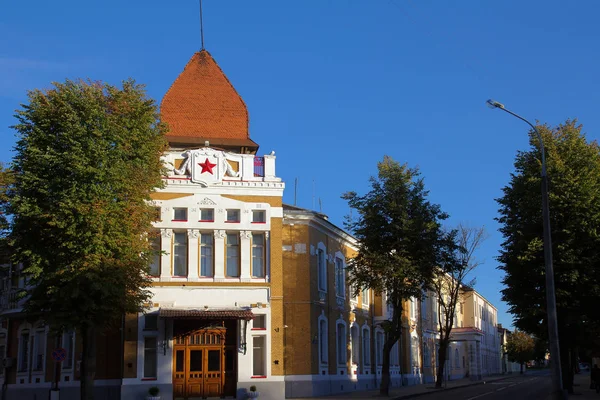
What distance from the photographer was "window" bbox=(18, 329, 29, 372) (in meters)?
35.8

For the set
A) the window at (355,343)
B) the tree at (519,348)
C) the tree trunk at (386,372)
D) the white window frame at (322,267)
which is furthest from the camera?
the tree at (519,348)

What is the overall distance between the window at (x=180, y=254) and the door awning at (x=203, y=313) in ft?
6.55

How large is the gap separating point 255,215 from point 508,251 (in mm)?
12762

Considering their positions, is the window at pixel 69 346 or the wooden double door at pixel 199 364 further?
the window at pixel 69 346

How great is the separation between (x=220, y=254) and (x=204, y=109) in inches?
359

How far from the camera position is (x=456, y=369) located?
7600 centimetres

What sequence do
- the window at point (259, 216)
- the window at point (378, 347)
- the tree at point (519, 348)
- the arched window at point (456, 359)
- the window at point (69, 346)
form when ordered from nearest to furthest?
1. the window at point (69, 346)
2. the window at point (259, 216)
3. the window at point (378, 347)
4. the arched window at point (456, 359)
5. the tree at point (519, 348)

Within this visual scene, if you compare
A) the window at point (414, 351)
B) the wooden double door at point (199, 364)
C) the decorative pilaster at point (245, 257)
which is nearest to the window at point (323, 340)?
the decorative pilaster at point (245, 257)

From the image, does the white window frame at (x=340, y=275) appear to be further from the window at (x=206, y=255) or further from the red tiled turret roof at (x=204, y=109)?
the window at (x=206, y=255)

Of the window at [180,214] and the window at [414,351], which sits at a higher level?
the window at [180,214]

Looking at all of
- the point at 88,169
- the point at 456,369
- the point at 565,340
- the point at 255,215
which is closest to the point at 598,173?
the point at 565,340

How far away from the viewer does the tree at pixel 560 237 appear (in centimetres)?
3183

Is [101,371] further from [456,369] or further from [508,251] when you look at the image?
[456,369]

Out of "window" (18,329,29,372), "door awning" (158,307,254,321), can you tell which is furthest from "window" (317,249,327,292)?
"window" (18,329,29,372)
